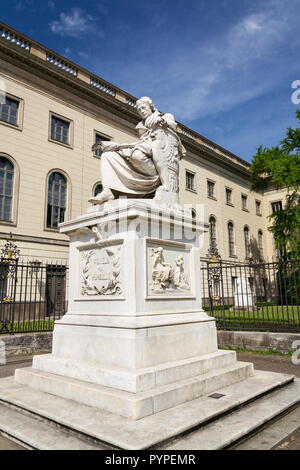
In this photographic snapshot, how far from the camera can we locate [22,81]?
18.5m

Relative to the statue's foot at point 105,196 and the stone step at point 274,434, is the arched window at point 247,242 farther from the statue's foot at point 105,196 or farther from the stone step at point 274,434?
the stone step at point 274,434

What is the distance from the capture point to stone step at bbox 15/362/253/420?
3006 mm

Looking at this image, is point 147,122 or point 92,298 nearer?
point 92,298

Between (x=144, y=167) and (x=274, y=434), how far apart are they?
11.3 feet

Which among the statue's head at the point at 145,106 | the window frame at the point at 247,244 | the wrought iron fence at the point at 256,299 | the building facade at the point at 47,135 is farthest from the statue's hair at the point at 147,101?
the window frame at the point at 247,244

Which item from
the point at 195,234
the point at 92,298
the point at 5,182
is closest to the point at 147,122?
the point at 195,234

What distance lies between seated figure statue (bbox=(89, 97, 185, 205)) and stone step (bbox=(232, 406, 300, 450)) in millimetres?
2883

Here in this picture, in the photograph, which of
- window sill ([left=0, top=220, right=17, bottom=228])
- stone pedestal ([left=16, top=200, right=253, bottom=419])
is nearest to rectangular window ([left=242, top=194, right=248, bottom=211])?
window sill ([left=0, top=220, right=17, bottom=228])

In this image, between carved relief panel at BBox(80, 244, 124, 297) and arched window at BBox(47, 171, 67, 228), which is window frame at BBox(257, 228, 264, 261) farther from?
carved relief panel at BBox(80, 244, 124, 297)

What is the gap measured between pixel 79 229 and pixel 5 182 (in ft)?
48.2

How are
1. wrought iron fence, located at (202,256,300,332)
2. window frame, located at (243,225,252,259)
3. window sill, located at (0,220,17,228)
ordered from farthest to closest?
1. window frame, located at (243,225,252,259)
2. window sill, located at (0,220,17,228)
3. wrought iron fence, located at (202,256,300,332)

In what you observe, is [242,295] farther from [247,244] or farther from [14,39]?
[247,244]

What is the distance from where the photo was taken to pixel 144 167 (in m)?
4.72
